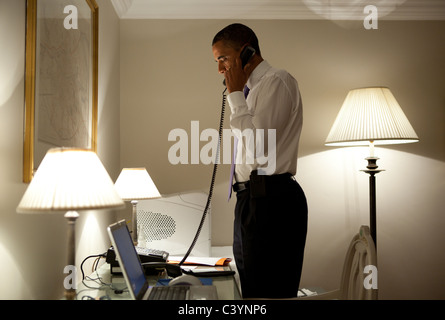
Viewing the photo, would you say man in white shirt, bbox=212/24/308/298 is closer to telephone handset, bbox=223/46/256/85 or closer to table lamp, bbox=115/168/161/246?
telephone handset, bbox=223/46/256/85

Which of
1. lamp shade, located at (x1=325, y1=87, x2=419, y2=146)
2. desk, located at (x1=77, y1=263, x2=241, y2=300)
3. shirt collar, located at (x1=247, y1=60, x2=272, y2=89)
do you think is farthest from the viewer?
lamp shade, located at (x1=325, y1=87, x2=419, y2=146)

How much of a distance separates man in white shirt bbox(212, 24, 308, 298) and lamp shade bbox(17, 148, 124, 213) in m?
0.67

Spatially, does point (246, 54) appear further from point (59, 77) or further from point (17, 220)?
point (17, 220)

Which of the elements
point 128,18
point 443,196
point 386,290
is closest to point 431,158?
point 443,196

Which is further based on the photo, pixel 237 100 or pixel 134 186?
pixel 134 186

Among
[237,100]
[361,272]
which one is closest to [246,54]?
[237,100]

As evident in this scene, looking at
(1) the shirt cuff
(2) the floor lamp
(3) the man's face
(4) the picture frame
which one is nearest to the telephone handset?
(3) the man's face

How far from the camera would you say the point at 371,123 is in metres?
2.46

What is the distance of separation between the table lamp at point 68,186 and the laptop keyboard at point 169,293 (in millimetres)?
Result: 328

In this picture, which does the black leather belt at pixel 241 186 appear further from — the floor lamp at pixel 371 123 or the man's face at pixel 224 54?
the floor lamp at pixel 371 123

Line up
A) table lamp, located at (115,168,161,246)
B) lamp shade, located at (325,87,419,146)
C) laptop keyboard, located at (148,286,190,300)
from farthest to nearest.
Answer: lamp shade, located at (325,87,419,146)
table lamp, located at (115,168,161,246)
laptop keyboard, located at (148,286,190,300)

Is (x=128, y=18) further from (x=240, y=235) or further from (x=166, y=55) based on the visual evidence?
(x=240, y=235)

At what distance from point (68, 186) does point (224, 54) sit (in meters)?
1.05

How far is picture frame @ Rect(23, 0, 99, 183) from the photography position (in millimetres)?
1255
